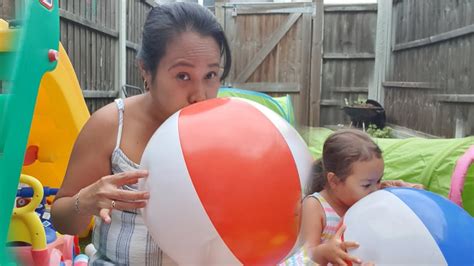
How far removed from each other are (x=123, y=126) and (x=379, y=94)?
24.2 feet

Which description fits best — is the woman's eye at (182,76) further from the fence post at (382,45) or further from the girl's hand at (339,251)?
the fence post at (382,45)

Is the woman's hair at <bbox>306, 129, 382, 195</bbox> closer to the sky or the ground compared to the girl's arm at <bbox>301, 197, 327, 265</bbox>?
closer to the sky

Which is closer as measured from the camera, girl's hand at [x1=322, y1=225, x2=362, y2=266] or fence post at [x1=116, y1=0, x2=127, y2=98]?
girl's hand at [x1=322, y1=225, x2=362, y2=266]

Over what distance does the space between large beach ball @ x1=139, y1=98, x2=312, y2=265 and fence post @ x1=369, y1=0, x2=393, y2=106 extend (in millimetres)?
7436

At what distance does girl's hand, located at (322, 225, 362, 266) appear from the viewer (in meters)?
1.26

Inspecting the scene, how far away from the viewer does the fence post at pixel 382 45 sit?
8008 millimetres

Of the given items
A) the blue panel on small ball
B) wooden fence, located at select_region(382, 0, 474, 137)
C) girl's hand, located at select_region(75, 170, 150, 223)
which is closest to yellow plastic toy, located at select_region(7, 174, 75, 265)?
girl's hand, located at select_region(75, 170, 150, 223)

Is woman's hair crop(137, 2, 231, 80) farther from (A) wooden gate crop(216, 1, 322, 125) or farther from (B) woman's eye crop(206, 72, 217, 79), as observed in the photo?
(A) wooden gate crop(216, 1, 322, 125)

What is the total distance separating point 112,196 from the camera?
1.16 meters

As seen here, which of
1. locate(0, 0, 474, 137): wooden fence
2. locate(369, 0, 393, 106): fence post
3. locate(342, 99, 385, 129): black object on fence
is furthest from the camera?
locate(369, 0, 393, 106): fence post

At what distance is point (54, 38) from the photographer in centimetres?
153

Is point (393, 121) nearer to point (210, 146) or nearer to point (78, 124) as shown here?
point (78, 124)

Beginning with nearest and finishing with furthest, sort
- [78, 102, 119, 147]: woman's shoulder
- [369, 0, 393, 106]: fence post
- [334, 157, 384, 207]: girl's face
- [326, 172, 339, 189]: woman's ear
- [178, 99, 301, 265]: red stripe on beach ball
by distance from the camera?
1. [178, 99, 301, 265]: red stripe on beach ball
2. [78, 102, 119, 147]: woman's shoulder
3. [334, 157, 384, 207]: girl's face
4. [326, 172, 339, 189]: woman's ear
5. [369, 0, 393, 106]: fence post

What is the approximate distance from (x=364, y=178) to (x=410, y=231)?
480 mm
